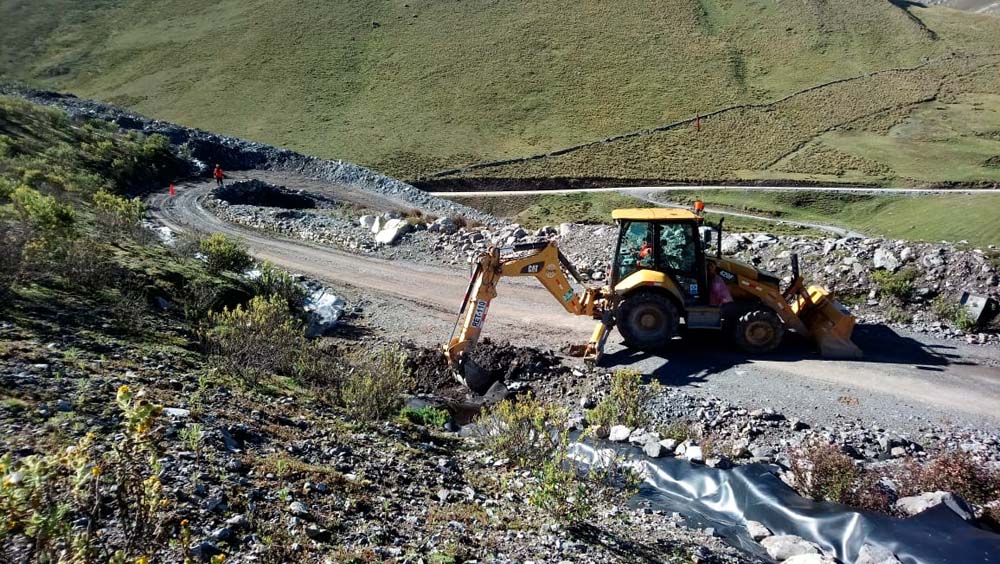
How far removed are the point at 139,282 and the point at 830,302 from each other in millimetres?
12952

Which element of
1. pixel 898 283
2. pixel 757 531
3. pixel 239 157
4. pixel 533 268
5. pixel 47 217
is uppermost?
pixel 239 157

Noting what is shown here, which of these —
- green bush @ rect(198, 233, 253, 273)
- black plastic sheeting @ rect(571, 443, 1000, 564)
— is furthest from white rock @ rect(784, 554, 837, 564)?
green bush @ rect(198, 233, 253, 273)

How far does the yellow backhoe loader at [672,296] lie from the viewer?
1130cm

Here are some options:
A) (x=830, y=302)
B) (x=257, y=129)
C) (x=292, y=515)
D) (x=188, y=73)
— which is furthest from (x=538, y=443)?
(x=188, y=73)

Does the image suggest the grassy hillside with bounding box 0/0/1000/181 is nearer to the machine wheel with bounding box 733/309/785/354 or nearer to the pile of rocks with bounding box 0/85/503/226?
the pile of rocks with bounding box 0/85/503/226

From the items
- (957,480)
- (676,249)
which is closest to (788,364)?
(676,249)

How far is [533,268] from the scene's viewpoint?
11.2 meters

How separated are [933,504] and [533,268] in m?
6.66

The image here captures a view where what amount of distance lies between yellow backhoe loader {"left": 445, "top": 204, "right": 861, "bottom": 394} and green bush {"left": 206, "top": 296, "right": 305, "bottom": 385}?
287 centimetres

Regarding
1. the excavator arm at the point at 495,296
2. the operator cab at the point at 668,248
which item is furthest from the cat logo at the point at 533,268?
the operator cab at the point at 668,248

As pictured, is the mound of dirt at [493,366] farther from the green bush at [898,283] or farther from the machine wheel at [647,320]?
the green bush at [898,283]

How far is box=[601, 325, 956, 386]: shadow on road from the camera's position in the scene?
11266 millimetres

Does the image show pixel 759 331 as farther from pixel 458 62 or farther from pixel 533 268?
pixel 458 62

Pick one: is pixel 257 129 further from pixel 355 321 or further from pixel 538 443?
pixel 538 443
